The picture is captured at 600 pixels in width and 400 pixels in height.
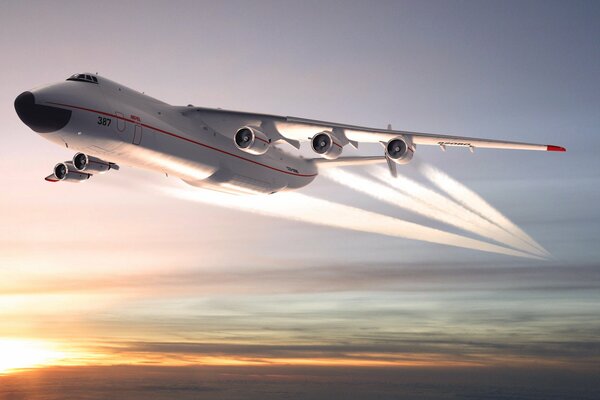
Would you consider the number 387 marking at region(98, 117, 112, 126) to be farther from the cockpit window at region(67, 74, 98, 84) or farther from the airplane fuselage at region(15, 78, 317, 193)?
the cockpit window at region(67, 74, 98, 84)

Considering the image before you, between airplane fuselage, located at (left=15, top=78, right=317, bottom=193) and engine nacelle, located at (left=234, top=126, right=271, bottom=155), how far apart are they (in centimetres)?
144

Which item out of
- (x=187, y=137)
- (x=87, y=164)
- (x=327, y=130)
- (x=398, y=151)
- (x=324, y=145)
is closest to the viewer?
(x=398, y=151)

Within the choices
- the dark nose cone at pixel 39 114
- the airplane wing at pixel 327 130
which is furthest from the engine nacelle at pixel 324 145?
the dark nose cone at pixel 39 114

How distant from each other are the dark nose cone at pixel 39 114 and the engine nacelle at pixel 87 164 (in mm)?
7189

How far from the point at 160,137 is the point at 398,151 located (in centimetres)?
862

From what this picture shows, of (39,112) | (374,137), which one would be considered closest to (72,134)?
(39,112)

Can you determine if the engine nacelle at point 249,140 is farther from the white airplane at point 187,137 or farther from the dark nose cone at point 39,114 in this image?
the dark nose cone at point 39,114

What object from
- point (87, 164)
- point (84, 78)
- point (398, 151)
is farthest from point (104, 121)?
point (398, 151)

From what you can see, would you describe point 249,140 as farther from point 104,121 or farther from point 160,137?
point 104,121

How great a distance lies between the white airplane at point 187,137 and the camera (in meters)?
21.6

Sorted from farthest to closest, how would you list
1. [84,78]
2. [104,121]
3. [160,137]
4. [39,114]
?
[160,137] → [84,78] → [104,121] → [39,114]

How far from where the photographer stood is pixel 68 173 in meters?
29.1

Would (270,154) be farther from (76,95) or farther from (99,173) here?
(76,95)

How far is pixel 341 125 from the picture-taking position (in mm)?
26297
